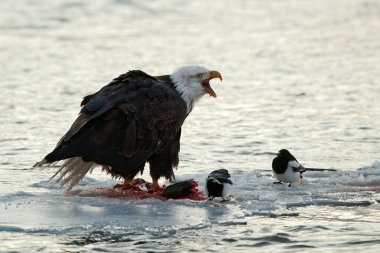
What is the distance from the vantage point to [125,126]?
8.61 m

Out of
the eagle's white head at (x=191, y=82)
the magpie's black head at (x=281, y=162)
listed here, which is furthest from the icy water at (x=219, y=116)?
the eagle's white head at (x=191, y=82)

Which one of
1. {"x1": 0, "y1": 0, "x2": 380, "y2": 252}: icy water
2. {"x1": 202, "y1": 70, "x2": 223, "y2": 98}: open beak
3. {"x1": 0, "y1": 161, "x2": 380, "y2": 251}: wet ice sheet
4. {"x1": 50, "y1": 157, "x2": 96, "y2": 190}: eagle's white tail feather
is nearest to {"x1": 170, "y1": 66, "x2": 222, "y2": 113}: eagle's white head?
{"x1": 202, "y1": 70, "x2": 223, "y2": 98}: open beak

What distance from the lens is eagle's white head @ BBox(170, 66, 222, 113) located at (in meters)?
9.24

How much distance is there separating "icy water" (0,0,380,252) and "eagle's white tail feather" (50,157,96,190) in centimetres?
10

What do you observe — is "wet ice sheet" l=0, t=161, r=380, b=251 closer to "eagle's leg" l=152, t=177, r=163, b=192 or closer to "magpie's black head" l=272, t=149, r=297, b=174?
"magpie's black head" l=272, t=149, r=297, b=174

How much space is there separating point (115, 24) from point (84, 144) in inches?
442

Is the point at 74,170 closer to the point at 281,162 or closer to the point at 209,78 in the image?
the point at 209,78

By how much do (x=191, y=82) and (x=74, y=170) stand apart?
128cm

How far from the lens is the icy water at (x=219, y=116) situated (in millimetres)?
7391

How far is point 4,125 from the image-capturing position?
1173 centimetres

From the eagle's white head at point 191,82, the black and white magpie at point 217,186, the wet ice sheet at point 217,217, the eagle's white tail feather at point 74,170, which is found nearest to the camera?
the wet ice sheet at point 217,217

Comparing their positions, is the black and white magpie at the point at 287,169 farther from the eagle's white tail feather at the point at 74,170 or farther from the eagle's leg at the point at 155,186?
the eagle's white tail feather at the point at 74,170

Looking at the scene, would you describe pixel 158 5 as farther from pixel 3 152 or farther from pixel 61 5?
pixel 3 152

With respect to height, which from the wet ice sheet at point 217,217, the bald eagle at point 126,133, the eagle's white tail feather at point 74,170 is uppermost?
the bald eagle at point 126,133
